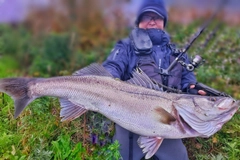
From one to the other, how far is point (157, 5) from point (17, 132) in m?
2.20

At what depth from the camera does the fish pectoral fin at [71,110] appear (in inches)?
124

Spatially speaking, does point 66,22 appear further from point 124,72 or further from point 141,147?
point 141,147

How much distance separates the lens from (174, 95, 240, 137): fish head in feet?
9.35

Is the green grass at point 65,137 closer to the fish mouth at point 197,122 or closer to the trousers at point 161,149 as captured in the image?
the trousers at point 161,149

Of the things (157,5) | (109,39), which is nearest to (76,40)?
(109,39)

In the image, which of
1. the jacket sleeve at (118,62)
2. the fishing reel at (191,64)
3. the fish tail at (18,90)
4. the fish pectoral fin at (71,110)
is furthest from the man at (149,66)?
the fish tail at (18,90)

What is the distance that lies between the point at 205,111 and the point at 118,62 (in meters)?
1.12

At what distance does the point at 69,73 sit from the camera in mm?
6129

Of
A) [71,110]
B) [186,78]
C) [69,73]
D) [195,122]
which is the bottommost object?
[195,122]

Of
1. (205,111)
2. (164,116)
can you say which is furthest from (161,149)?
(205,111)

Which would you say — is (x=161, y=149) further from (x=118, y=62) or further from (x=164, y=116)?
(x=118, y=62)

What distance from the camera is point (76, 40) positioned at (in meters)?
10.0

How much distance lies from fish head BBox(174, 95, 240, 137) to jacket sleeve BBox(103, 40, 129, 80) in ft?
2.77

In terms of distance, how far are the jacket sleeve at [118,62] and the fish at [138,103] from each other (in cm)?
30
